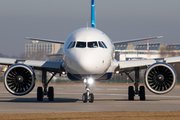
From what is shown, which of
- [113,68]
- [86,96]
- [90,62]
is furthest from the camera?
[113,68]

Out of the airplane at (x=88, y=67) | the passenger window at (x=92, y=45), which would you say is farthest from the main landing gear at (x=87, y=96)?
the passenger window at (x=92, y=45)

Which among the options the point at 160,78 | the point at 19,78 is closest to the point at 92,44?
the point at 160,78

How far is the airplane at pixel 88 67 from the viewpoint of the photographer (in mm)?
18250

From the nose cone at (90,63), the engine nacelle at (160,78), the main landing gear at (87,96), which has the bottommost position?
the main landing gear at (87,96)

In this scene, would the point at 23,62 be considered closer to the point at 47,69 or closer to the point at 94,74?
the point at 47,69

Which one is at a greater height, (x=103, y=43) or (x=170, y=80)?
(x=103, y=43)

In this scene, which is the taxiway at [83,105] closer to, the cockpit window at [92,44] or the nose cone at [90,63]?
the nose cone at [90,63]

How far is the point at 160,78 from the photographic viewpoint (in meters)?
20.0

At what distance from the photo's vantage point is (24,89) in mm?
20453

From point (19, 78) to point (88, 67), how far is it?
4489 mm

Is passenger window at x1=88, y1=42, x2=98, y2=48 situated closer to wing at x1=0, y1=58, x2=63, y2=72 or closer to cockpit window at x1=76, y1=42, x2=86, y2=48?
cockpit window at x1=76, y1=42, x2=86, y2=48

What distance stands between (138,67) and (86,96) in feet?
16.3

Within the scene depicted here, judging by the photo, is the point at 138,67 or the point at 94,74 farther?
the point at 138,67

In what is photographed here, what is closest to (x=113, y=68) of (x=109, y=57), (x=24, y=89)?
(x=109, y=57)
